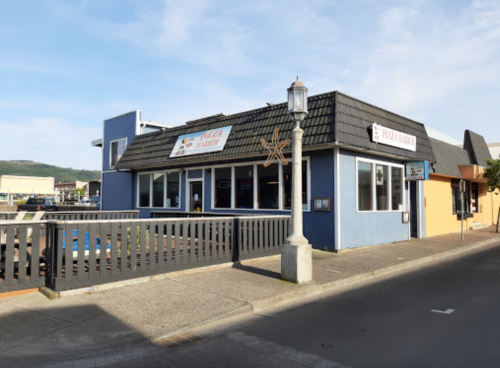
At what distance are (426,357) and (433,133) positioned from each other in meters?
20.9

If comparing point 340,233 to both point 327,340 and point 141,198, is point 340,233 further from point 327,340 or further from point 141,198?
point 141,198

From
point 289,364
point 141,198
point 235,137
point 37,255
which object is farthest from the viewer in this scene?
point 141,198

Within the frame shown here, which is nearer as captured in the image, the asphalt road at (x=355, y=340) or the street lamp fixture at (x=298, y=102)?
the asphalt road at (x=355, y=340)

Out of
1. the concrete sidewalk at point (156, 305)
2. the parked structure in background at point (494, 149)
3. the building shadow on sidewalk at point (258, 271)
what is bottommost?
the concrete sidewalk at point (156, 305)

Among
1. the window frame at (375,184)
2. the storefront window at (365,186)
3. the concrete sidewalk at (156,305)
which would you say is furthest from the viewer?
the storefront window at (365,186)

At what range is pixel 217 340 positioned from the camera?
16.0ft

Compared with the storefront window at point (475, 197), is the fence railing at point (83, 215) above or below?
below

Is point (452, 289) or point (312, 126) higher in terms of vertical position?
point (312, 126)

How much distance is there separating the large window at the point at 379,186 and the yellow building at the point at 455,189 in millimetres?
2814

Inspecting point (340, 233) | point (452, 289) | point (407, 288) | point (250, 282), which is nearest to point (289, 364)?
point (250, 282)


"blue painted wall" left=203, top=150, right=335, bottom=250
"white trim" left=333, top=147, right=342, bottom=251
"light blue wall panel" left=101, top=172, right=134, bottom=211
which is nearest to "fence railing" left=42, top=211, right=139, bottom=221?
"light blue wall panel" left=101, top=172, right=134, bottom=211

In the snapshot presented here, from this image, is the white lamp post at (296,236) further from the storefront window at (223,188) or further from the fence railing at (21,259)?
the storefront window at (223,188)

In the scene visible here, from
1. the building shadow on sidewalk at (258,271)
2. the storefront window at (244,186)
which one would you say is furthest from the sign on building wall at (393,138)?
the building shadow on sidewalk at (258,271)

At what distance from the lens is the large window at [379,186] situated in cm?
1316
